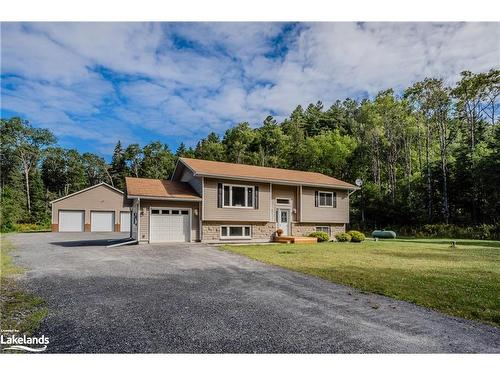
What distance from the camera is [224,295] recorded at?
17.5 feet

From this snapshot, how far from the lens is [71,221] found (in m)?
26.7

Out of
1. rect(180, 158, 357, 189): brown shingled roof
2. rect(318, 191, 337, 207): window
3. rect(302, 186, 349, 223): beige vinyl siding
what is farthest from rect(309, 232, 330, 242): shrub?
rect(180, 158, 357, 189): brown shingled roof

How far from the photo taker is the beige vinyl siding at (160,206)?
44.5 feet

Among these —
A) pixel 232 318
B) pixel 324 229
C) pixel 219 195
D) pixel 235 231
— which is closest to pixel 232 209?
pixel 219 195

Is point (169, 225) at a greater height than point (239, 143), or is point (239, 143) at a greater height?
point (239, 143)

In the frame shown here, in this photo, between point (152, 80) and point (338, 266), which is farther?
point (338, 266)

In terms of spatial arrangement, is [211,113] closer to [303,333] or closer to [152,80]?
[152,80]

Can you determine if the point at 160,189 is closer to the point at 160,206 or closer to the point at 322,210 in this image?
the point at 160,206

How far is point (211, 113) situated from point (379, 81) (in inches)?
136

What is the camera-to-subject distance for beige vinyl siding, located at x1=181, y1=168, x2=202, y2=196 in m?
14.9

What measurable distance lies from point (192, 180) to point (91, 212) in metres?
15.4

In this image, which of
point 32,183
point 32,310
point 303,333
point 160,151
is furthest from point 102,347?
point 160,151

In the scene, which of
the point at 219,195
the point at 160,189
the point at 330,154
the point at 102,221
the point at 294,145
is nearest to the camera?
the point at 160,189

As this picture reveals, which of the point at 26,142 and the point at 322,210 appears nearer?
the point at 322,210
